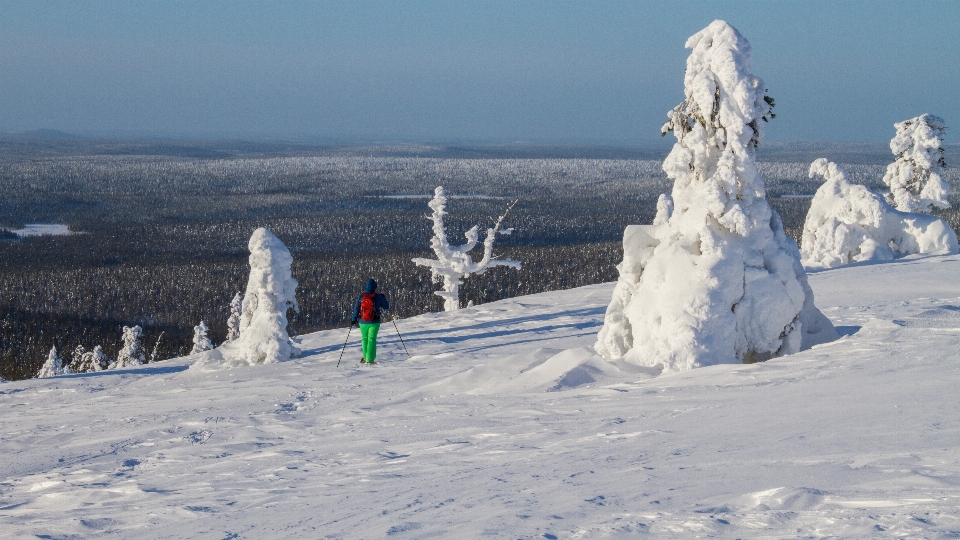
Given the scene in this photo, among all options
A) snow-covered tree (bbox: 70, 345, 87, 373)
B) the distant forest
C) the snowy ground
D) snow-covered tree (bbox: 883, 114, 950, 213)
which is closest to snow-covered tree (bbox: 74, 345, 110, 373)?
snow-covered tree (bbox: 70, 345, 87, 373)

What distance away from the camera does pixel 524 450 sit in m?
7.39

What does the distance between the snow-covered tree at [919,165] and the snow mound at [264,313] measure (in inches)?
1009

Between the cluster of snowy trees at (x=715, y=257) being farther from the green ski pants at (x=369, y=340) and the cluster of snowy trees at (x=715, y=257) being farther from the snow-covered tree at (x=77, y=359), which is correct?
the snow-covered tree at (x=77, y=359)

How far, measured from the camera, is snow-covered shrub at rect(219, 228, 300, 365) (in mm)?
16516

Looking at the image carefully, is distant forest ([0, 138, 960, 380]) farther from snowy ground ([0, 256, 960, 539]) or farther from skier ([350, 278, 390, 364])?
snowy ground ([0, 256, 960, 539])

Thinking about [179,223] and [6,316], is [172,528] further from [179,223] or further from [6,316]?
[179,223]

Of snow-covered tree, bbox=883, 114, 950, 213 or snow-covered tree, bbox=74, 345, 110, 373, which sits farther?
snow-covered tree, bbox=74, 345, 110, 373

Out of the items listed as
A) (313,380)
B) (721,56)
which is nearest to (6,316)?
(313,380)

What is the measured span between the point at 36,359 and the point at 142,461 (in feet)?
182

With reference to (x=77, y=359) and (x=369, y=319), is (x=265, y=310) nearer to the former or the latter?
(x=369, y=319)

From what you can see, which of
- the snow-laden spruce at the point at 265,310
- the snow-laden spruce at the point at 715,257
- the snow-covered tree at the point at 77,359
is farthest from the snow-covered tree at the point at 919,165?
the snow-covered tree at the point at 77,359

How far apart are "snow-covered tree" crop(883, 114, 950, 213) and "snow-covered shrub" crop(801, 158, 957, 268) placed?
443 centimetres

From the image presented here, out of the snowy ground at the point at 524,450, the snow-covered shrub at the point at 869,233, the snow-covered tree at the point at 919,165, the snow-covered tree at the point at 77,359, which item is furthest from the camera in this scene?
the snow-covered tree at the point at 77,359

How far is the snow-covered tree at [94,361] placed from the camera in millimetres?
41272
